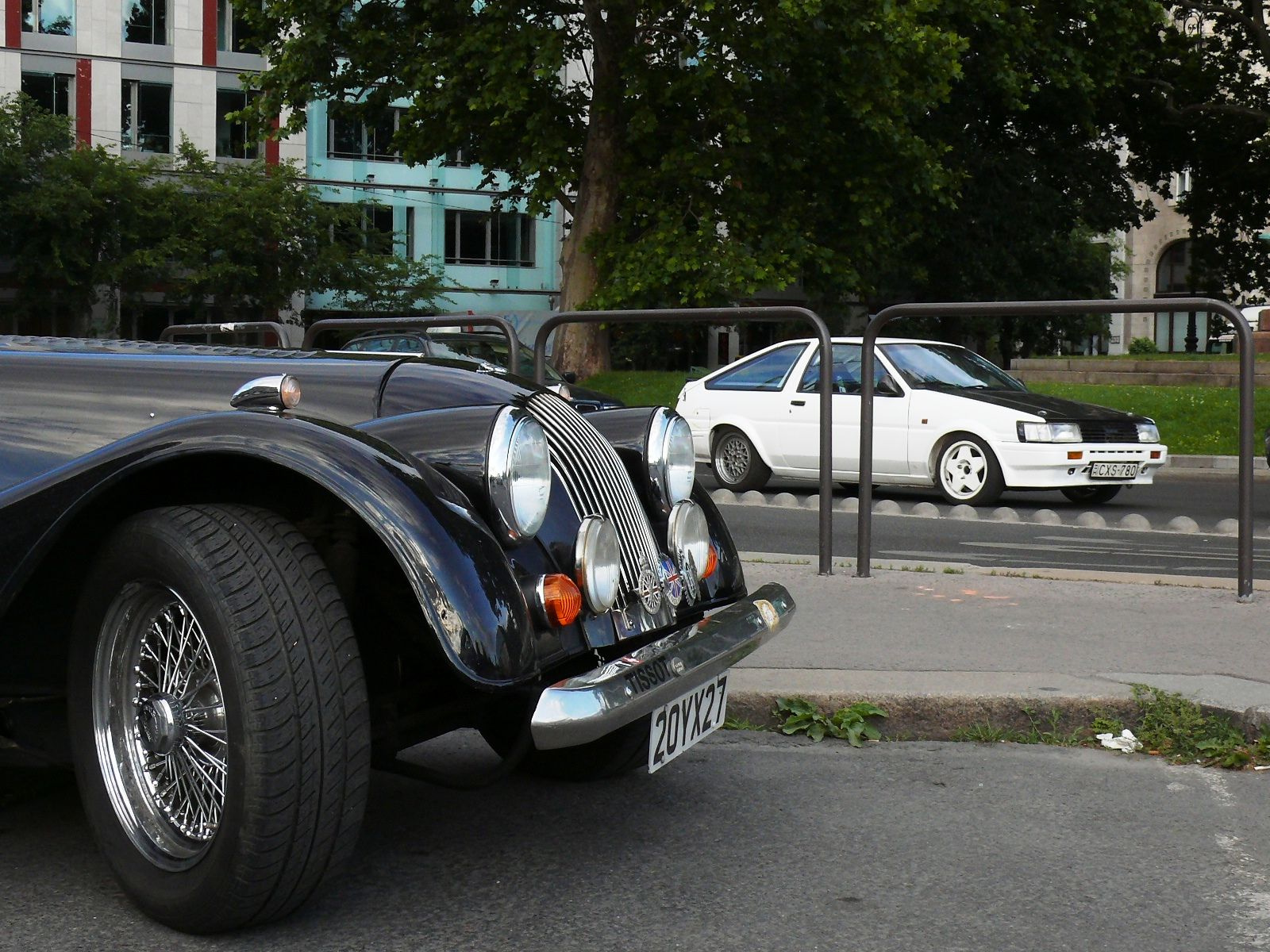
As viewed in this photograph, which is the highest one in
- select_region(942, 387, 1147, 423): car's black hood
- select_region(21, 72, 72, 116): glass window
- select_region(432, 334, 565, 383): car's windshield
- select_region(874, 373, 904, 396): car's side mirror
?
select_region(21, 72, 72, 116): glass window

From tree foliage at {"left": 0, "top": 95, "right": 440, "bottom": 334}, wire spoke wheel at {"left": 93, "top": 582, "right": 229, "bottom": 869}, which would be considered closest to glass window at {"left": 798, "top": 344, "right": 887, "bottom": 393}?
wire spoke wheel at {"left": 93, "top": 582, "right": 229, "bottom": 869}

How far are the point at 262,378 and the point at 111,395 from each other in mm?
476

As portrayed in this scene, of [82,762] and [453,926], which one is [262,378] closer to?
[82,762]

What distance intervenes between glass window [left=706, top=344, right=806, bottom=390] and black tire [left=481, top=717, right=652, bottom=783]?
9711 millimetres

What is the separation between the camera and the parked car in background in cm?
446

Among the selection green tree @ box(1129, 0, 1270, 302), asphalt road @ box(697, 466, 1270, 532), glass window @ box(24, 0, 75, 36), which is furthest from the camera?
glass window @ box(24, 0, 75, 36)

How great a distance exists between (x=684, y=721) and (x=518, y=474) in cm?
71

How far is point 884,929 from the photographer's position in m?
2.94

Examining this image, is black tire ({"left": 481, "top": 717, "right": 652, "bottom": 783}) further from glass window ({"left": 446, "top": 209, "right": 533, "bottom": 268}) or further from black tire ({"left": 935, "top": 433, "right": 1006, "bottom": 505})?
glass window ({"left": 446, "top": 209, "right": 533, "bottom": 268})

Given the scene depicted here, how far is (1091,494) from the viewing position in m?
13.0

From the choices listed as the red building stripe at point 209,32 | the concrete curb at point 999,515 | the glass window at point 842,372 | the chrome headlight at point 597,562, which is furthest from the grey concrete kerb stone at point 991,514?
the red building stripe at point 209,32

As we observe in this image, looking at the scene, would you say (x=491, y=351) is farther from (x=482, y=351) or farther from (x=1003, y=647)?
(x=1003, y=647)

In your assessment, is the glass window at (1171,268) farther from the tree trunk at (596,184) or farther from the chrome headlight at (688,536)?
the chrome headlight at (688,536)

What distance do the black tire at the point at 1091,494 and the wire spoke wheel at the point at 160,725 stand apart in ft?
36.0
